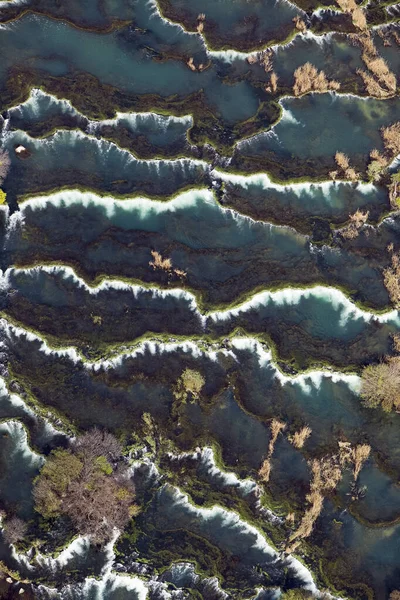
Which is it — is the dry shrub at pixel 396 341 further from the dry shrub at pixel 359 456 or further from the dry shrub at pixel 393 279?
the dry shrub at pixel 359 456

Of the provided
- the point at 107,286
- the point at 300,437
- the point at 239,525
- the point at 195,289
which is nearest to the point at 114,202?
the point at 107,286

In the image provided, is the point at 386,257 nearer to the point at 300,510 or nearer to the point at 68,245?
the point at 300,510

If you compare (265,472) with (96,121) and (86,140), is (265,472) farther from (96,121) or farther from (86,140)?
(96,121)

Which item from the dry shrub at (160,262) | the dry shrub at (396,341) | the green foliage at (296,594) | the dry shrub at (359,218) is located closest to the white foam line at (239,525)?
the green foliage at (296,594)

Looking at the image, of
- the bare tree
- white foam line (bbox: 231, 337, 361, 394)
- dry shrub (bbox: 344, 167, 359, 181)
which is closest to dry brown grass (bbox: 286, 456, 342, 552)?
white foam line (bbox: 231, 337, 361, 394)

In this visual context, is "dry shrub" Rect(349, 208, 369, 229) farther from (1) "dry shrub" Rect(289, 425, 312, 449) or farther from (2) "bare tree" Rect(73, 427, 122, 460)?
(2) "bare tree" Rect(73, 427, 122, 460)

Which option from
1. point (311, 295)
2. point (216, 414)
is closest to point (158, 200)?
point (311, 295)
